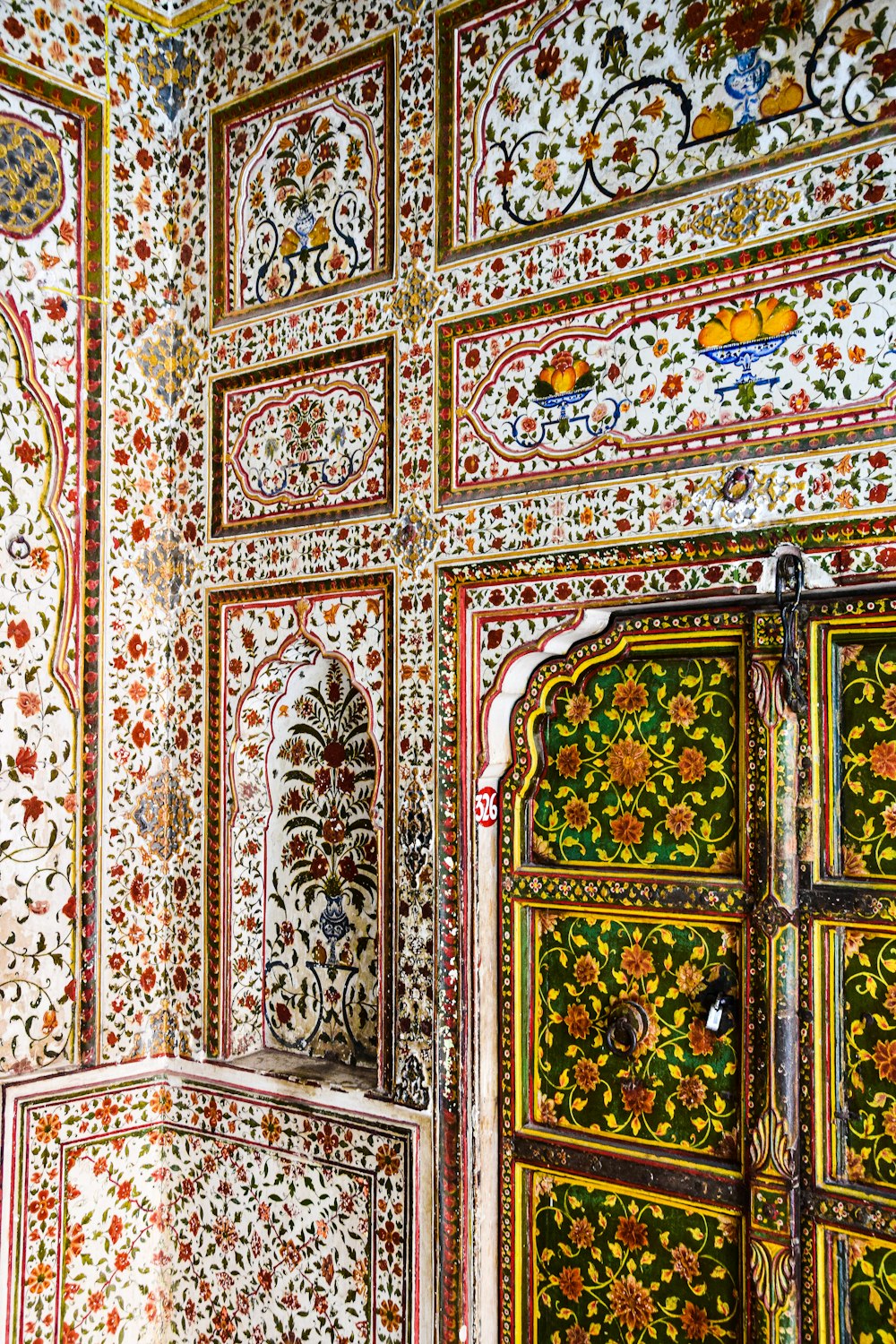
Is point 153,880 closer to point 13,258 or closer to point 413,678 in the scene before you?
point 413,678

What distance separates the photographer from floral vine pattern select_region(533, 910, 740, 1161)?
7.53 feet

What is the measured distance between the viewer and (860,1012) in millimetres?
2123

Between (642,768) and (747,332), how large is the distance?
0.94m

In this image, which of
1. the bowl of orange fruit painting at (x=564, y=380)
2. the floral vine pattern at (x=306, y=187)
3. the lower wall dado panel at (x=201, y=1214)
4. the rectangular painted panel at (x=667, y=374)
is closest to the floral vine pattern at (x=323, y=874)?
the lower wall dado panel at (x=201, y=1214)

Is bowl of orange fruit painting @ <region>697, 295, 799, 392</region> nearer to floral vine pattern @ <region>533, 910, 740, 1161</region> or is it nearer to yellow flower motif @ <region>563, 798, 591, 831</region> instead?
yellow flower motif @ <region>563, 798, 591, 831</region>

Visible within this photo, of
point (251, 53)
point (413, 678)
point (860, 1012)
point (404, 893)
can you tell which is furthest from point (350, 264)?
point (860, 1012)

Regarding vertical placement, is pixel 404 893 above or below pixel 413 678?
below

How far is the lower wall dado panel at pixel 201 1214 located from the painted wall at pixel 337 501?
0.01 metres

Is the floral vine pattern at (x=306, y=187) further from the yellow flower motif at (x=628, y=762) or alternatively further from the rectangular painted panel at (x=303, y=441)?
the yellow flower motif at (x=628, y=762)

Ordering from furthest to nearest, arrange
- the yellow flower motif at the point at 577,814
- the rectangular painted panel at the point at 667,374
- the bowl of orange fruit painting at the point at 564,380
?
the yellow flower motif at the point at 577,814 < the bowl of orange fruit painting at the point at 564,380 < the rectangular painted panel at the point at 667,374

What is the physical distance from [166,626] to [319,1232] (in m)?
1.69

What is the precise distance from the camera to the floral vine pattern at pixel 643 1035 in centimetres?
229

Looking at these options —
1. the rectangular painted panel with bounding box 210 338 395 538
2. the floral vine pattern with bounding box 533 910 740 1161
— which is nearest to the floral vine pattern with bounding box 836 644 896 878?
the floral vine pattern with bounding box 533 910 740 1161

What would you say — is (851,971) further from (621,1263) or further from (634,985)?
(621,1263)
